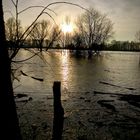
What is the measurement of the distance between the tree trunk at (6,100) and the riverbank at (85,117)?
5121mm

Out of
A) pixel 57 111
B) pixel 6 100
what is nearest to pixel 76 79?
pixel 57 111

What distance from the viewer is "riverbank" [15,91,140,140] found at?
1057 centimetres

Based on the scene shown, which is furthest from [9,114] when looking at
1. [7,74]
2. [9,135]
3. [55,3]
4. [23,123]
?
[23,123]

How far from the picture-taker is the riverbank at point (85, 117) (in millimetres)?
10570

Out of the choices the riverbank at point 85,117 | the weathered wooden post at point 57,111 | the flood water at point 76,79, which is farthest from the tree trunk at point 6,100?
the riverbank at point 85,117

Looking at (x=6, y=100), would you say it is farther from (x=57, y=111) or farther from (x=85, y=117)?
(x=85, y=117)

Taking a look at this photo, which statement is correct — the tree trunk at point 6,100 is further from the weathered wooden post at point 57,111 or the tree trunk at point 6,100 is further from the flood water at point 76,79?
the weathered wooden post at point 57,111

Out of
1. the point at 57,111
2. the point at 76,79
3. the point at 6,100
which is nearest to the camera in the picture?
the point at 6,100

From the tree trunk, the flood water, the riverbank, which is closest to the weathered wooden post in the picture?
the flood water

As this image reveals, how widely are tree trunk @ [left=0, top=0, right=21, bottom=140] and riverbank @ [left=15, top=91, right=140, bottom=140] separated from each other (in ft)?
16.8

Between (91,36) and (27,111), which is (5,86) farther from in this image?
(91,36)

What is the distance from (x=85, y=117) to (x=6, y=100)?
8.78 meters

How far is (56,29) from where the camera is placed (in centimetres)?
499

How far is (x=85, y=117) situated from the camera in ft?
43.3
